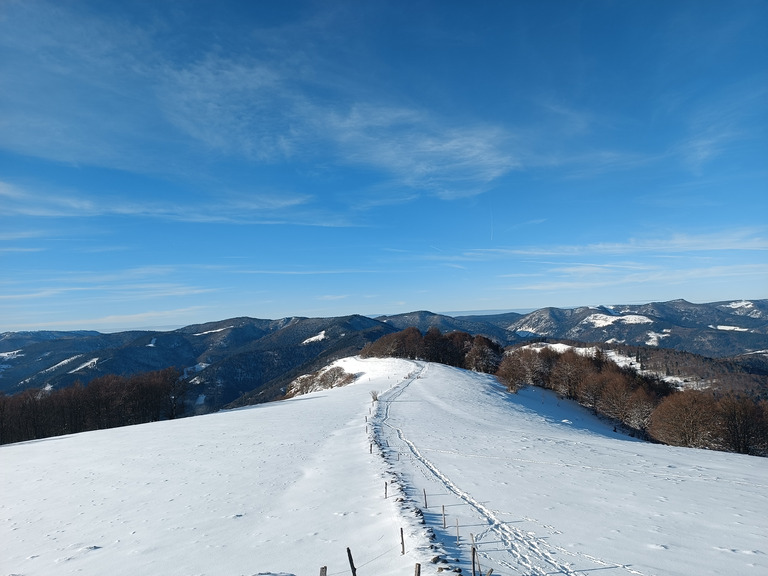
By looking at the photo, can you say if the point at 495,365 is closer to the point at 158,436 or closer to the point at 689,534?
the point at 158,436

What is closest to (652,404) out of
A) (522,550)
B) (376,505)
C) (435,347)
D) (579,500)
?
(435,347)

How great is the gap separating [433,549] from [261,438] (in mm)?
24845

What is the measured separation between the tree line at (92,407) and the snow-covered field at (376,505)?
110 feet

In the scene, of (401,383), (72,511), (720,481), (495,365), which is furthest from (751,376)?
(72,511)

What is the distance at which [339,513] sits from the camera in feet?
49.2

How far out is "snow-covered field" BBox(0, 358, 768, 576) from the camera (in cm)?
1144

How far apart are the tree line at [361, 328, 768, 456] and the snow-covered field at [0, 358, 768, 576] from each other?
25.3m

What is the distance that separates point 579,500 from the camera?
16.8 meters

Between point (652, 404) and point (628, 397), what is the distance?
3.49 m

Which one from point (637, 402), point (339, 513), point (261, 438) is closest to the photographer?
point (339, 513)

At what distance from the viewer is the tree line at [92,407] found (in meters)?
65.0

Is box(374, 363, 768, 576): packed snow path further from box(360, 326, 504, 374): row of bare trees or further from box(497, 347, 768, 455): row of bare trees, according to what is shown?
box(360, 326, 504, 374): row of bare trees

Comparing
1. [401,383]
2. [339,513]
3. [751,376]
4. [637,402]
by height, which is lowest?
[751,376]

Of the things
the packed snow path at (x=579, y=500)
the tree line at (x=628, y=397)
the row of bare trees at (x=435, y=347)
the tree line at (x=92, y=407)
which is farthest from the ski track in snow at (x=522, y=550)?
the row of bare trees at (x=435, y=347)
